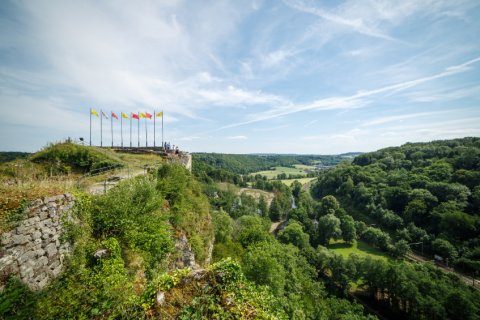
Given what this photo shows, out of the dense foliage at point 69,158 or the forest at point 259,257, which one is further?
the dense foliage at point 69,158

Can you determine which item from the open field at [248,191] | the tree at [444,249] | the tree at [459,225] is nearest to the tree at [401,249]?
the tree at [444,249]

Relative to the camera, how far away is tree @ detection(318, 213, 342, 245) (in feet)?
174

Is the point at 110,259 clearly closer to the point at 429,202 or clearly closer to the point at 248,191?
the point at 429,202

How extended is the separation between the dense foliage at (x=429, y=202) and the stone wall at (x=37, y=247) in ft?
188

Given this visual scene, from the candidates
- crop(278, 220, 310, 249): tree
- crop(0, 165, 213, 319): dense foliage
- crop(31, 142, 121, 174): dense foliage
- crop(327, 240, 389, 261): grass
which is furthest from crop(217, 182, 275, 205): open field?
crop(0, 165, 213, 319): dense foliage

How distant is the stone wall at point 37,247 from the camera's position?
5672 mm

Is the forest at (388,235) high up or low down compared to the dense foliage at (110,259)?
down

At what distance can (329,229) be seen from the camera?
54094 mm

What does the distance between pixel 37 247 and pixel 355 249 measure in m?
58.8

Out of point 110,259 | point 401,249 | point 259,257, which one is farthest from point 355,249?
point 110,259

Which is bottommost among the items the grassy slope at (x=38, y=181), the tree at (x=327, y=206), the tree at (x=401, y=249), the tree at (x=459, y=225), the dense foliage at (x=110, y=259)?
the tree at (x=401, y=249)

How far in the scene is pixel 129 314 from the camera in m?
5.25

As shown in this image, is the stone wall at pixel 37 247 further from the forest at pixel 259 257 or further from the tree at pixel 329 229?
the tree at pixel 329 229

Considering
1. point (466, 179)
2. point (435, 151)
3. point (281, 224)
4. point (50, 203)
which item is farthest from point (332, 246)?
point (435, 151)
